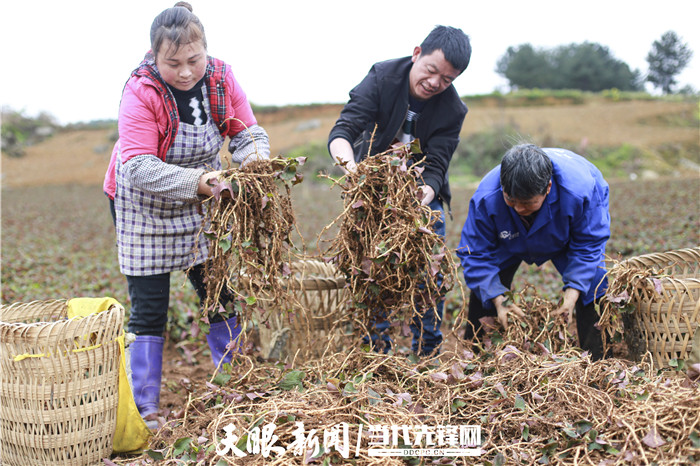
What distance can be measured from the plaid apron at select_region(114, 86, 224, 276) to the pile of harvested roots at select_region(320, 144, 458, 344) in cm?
64

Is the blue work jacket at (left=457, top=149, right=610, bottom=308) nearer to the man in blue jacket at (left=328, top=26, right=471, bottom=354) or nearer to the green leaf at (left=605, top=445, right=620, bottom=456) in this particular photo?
the man in blue jacket at (left=328, top=26, right=471, bottom=354)

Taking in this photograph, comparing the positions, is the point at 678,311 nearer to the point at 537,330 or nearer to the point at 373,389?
the point at 537,330

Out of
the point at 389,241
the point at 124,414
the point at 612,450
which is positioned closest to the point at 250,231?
the point at 389,241

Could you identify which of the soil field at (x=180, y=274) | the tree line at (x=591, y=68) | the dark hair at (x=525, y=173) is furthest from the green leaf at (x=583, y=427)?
the tree line at (x=591, y=68)

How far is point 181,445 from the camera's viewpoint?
1930 millimetres

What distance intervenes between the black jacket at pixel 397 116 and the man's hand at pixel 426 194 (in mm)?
69

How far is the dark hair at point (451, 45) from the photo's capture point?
2.30 m

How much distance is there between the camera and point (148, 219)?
2330mm

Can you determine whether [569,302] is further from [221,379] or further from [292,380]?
[221,379]

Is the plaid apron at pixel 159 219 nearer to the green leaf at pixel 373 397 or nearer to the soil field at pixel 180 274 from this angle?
the soil field at pixel 180 274

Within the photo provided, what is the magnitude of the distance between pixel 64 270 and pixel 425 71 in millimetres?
4955

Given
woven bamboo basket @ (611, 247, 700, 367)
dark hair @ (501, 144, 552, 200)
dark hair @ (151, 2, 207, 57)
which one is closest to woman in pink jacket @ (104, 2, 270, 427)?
dark hair @ (151, 2, 207, 57)

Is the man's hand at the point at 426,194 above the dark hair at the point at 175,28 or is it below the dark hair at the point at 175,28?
below

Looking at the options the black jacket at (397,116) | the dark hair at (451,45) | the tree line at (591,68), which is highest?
the tree line at (591,68)
